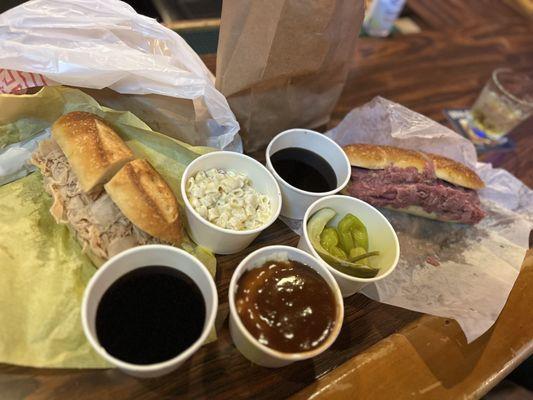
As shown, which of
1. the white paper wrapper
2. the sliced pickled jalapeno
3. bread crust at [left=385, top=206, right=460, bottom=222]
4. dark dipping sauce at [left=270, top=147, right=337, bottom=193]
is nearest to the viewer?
the sliced pickled jalapeno

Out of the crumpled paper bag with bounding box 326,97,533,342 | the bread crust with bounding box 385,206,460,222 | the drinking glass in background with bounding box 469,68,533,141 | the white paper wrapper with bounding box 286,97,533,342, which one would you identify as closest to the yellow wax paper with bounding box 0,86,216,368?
the white paper wrapper with bounding box 286,97,533,342

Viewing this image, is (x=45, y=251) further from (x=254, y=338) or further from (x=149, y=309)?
(x=254, y=338)

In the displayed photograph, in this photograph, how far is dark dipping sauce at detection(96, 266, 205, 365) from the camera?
1.05 metres

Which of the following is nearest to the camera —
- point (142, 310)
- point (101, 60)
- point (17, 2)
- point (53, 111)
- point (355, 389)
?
point (142, 310)

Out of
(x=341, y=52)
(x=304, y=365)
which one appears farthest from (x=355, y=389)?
(x=341, y=52)

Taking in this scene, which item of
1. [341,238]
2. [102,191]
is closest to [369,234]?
[341,238]

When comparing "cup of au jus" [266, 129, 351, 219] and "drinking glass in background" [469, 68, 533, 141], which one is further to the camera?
"drinking glass in background" [469, 68, 533, 141]

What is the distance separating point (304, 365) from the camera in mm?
1283

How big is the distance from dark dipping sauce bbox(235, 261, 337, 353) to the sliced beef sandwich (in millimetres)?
638

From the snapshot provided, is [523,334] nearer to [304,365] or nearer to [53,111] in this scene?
[304,365]

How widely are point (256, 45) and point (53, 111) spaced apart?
33.5 inches

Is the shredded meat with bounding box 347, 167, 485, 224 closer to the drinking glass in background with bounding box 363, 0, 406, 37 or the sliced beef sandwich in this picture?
the sliced beef sandwich

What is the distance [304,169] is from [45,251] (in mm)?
Answer: 1057

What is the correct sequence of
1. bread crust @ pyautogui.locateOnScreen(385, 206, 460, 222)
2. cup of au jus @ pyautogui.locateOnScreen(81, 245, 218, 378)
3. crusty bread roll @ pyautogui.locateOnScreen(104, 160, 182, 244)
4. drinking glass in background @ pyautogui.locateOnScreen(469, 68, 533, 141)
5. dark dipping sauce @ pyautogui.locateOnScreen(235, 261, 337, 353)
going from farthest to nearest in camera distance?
drinking glass in background @ pyautogui.locateOnScreen(469, 68, 533, 141) → bread crust @ pyautogui.locateOnScreen(385, 206, 460, 222) → crusty bread roll @ pyautogui.locateOnScreen(104, 160, 182, 244) → dark dipping sauce @ pyautogui.locateOnScreen(235, 261, 337, 353) → cup of au jus @ pyautogui.locateOnScreen(81, 245, 218, 378)
